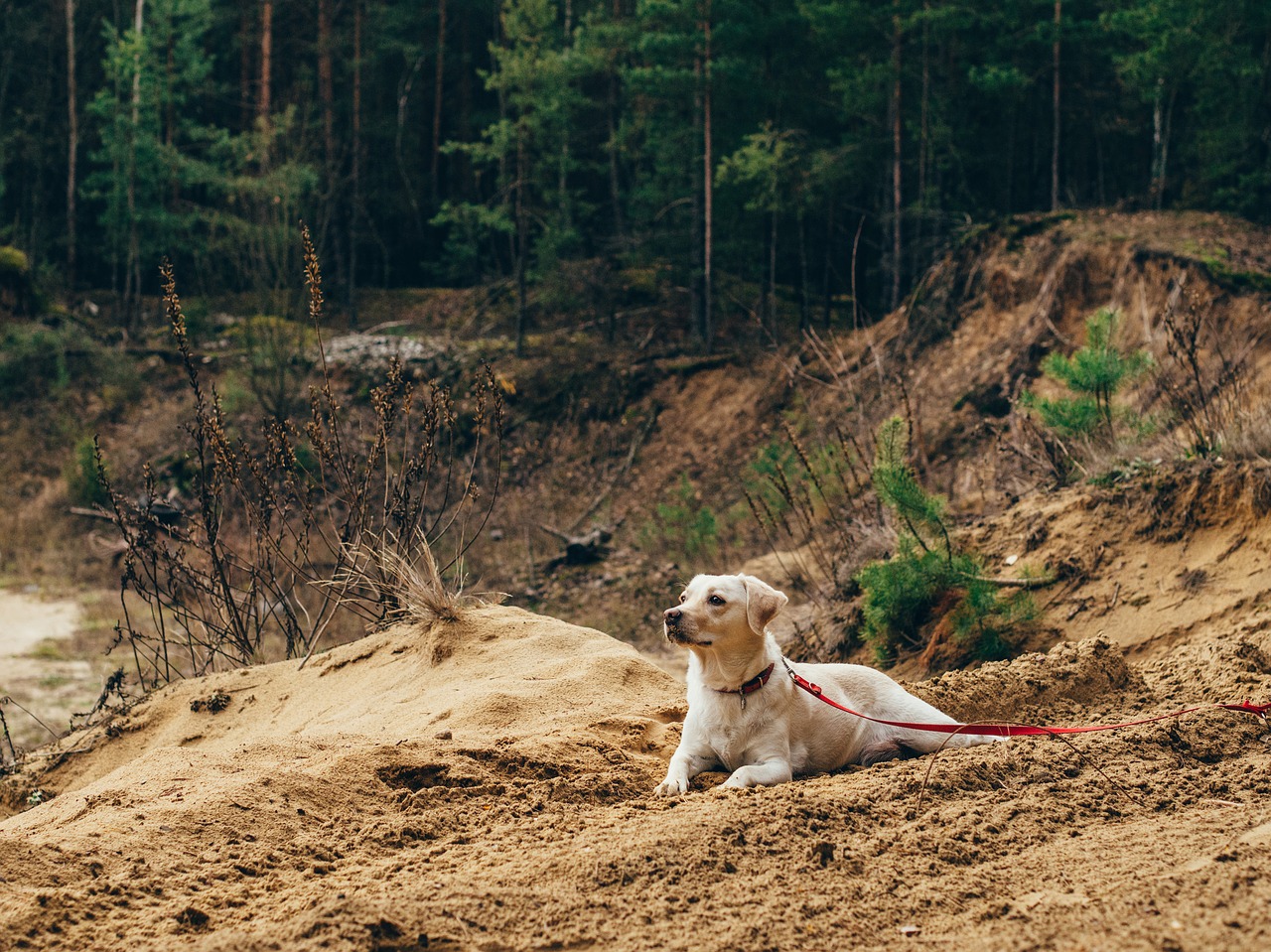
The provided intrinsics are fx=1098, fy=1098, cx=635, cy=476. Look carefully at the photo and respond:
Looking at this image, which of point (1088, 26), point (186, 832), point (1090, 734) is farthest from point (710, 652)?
point (1088, 26)

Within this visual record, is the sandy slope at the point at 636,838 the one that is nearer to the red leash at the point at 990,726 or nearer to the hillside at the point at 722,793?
the hillside at the point at 722,793

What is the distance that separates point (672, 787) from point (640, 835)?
0.82 metres

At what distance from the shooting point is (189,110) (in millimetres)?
Answer: 36500

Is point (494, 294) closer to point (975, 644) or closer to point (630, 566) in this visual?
point (630, 566)

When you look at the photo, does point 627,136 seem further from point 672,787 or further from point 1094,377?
point 672,787

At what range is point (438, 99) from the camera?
117ft

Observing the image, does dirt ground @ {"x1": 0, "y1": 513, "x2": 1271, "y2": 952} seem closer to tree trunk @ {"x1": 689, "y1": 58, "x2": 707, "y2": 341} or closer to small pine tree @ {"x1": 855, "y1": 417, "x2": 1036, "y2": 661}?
small pine tree @ {"x1": 855, "y1": 417, "x2": 1036, "y2": 661}

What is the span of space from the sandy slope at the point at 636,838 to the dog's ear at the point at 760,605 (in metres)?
0.74

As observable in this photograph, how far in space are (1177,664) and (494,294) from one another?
25151 millimetres

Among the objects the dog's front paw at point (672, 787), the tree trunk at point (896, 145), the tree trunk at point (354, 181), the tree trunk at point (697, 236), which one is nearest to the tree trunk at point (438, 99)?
the tree trunk at point (354, 181)

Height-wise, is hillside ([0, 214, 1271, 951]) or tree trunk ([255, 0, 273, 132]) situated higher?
tree trunk ([255, 0, 273, 132])

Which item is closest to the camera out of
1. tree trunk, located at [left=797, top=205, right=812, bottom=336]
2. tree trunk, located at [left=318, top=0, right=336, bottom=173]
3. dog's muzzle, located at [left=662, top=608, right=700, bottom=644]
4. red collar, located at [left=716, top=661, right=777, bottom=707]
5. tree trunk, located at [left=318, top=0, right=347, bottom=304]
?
dog's muzzle, located at [left=662, top=608, right=700, bottom=644]

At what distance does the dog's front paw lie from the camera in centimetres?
471

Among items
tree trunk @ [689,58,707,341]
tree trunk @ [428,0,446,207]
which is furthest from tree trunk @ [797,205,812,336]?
tree trunk @ [428,0,446,207]
